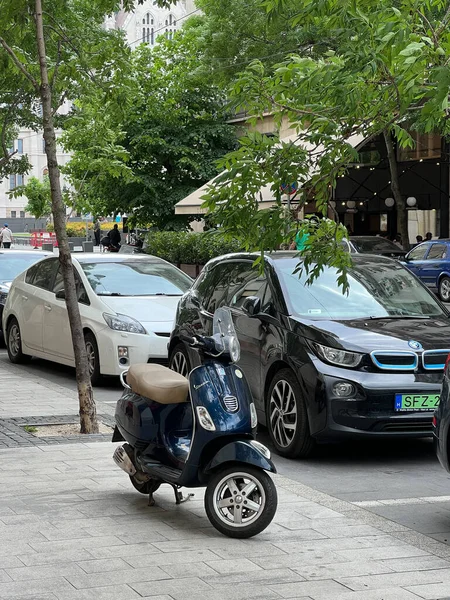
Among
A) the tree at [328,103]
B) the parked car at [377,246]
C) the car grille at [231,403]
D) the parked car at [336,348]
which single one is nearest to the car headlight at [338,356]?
the parked car at [336,348]

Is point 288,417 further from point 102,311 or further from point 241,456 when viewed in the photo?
point 102,311

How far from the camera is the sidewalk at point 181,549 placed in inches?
209

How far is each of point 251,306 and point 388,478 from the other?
1.98 metres

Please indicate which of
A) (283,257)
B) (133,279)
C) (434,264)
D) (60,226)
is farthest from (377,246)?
(60,226)

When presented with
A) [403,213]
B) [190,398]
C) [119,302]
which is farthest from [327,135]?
[403,213]

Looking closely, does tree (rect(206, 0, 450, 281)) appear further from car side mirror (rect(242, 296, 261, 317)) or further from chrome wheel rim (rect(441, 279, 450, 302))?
chrome wheel rim (rect(441, 279, 450, 302))

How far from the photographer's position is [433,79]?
6117 millimetres

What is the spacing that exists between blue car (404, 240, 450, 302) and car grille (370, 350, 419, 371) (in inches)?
796

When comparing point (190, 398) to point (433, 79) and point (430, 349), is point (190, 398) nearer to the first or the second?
point (433, 79)

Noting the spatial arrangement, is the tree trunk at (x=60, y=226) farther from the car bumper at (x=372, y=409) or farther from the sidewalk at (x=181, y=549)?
the car bumper at (x=372, y=409)

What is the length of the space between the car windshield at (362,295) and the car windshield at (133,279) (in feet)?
13.1

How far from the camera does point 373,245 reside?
103 feet

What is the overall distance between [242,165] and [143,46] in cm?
3585

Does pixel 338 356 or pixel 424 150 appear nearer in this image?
pixel 338 356
